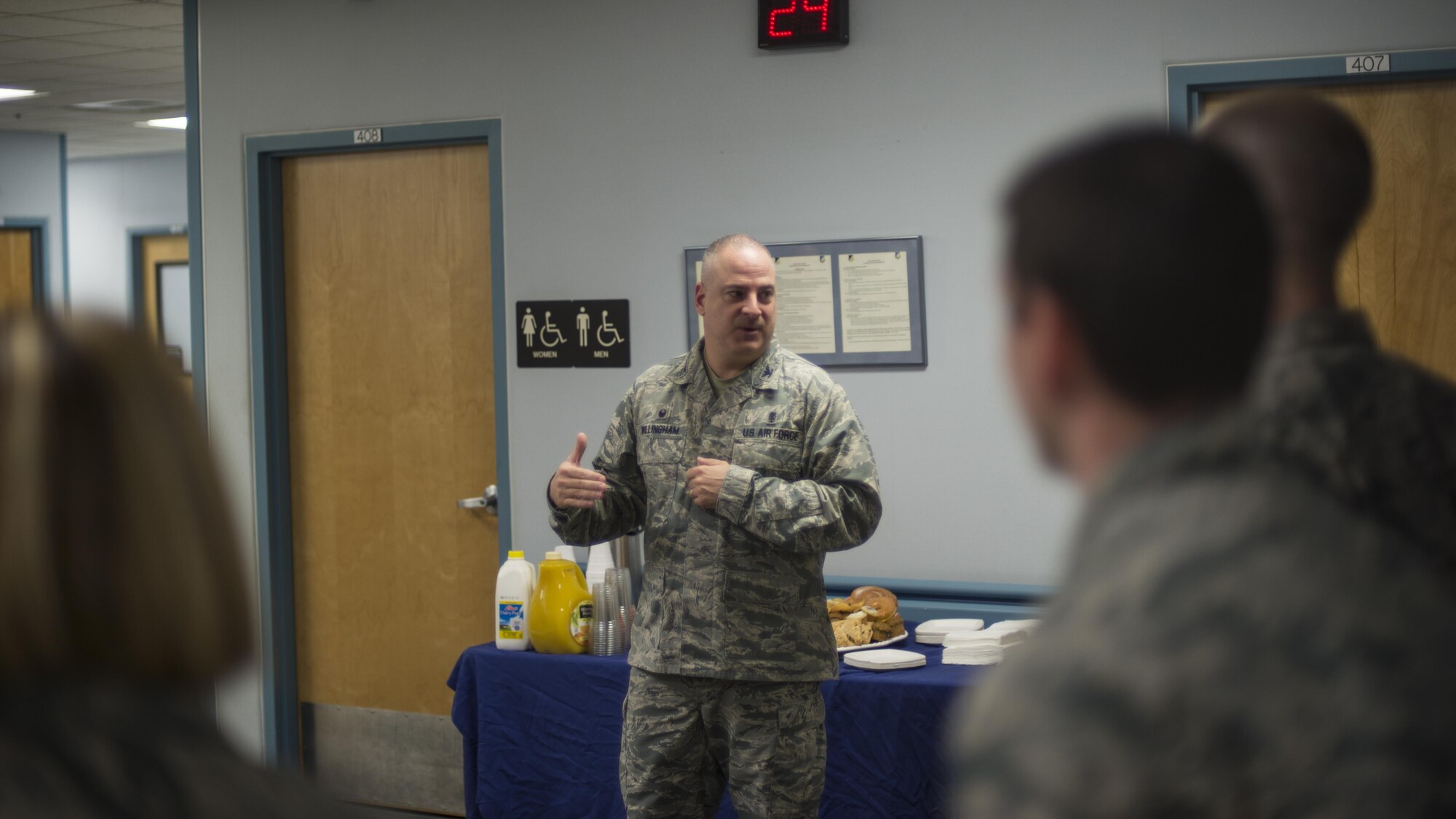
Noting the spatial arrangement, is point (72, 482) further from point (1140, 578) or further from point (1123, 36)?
point (1123, 36)

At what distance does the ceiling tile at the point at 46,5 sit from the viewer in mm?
4867

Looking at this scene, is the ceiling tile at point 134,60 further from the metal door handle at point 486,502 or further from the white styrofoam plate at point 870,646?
the white styrofoam plate at point 870,646

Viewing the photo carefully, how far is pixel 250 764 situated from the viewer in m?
0.84

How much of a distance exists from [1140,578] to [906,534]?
2.76 meters

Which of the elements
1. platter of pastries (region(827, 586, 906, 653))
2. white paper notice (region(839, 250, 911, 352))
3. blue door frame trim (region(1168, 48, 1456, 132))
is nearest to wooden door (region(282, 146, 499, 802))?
white paper notice (region(839, 250, 911, 352))

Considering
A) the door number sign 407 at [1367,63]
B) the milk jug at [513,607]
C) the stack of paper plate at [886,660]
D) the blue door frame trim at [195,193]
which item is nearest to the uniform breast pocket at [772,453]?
the stack of paper plate at [886,660]

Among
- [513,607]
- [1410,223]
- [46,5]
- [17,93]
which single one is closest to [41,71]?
[17,93]

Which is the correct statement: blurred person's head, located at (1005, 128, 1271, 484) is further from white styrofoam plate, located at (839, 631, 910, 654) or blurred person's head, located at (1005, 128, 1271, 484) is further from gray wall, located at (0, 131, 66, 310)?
gray wall, located at (0, 131, 66, 310)

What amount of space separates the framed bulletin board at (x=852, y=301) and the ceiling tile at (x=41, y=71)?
409cm

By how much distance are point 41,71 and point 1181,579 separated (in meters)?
6.75

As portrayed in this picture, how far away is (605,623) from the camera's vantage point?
3.40 meters

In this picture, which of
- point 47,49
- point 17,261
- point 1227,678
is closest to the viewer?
point 1227,678

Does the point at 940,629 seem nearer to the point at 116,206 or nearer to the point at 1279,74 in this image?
the point at 1279,74

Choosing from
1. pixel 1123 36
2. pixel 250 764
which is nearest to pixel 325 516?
pixel 1123 36
